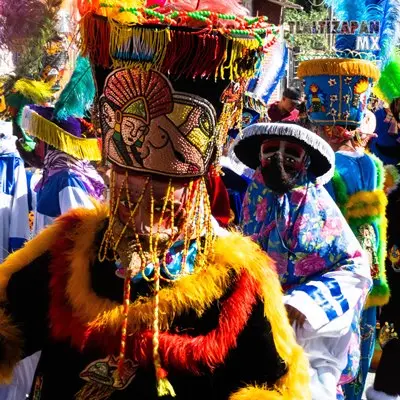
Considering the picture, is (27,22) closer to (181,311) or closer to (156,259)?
(156,259)

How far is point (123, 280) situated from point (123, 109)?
485 millimetres

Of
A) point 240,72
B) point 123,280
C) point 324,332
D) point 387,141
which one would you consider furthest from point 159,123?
point 387,141

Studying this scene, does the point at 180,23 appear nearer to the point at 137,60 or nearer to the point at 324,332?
the point at 137,60

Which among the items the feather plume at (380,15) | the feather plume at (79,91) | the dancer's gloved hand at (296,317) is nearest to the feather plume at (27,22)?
the feather plume at (79,91)

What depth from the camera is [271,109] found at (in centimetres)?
891

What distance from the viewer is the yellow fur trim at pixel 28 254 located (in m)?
2.69

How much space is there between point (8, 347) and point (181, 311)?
1.70ft

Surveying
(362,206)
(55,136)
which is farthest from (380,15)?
(55,136)

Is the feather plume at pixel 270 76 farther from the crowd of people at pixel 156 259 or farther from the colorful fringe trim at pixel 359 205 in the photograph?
the crowd of people at pixel 156 259

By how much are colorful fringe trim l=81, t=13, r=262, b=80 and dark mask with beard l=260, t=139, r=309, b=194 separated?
6.41ft

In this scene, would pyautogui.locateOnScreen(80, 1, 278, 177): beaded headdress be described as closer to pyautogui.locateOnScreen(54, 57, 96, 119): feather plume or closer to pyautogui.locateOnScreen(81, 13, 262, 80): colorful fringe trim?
pyautogui.locateOnScreen(81, 13, 262, 80): colorful fringe trim

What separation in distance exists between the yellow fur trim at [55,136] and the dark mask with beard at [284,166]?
1102mm

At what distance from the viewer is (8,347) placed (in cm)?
262

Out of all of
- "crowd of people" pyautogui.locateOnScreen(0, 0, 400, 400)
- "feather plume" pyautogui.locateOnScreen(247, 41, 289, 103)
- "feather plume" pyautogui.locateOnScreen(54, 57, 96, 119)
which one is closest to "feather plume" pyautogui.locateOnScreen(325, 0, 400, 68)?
"feather plume" pyautogui.locateOnScreen(247, 41, 289, 103)
